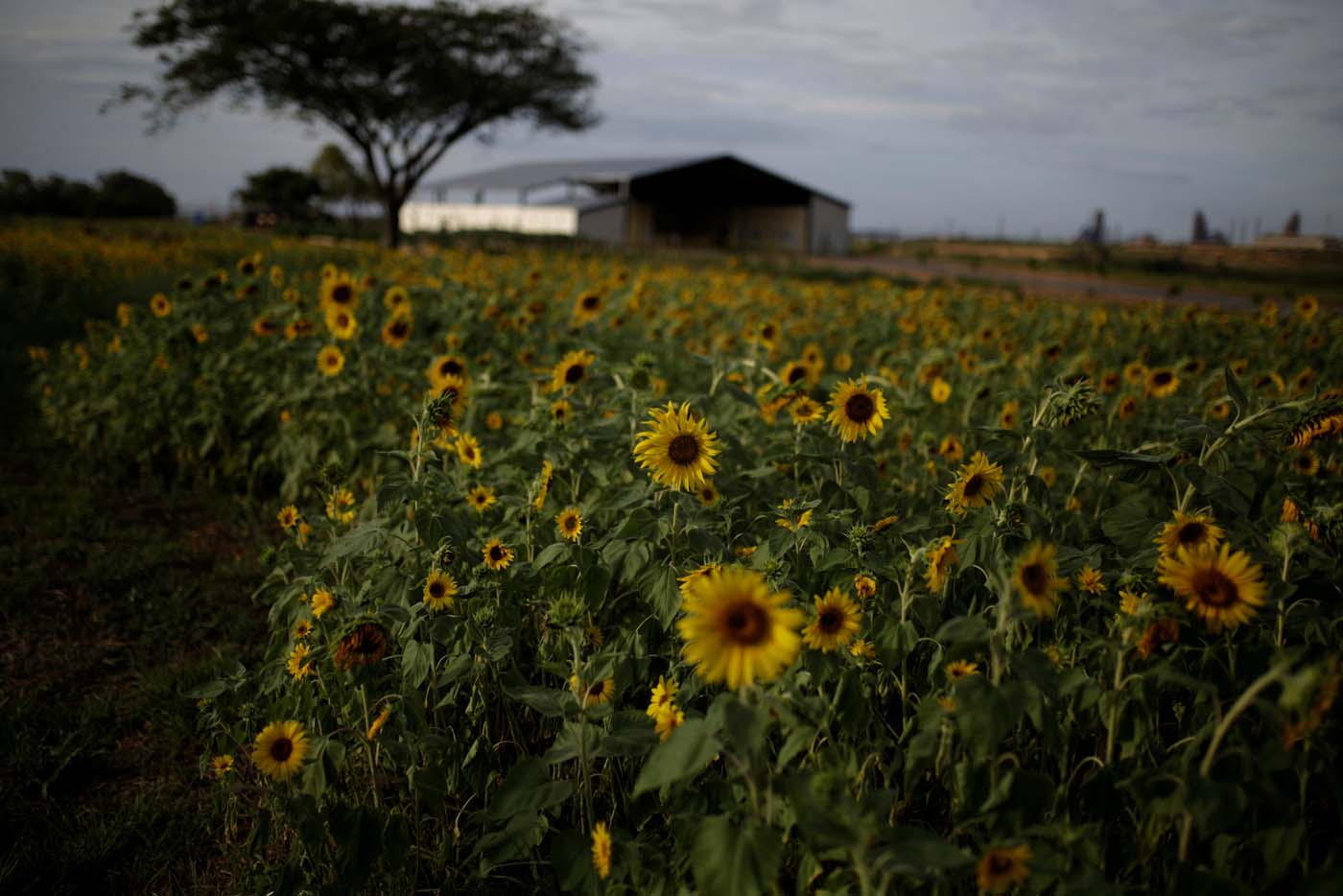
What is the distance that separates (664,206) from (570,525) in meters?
37.8

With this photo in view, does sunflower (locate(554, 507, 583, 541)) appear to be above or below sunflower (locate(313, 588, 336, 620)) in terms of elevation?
above

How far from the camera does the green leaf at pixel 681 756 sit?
115cm

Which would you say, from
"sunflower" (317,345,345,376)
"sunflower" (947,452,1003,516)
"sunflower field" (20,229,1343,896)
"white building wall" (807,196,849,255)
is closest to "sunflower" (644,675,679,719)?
"sunflower field" (20,229,1343,896)

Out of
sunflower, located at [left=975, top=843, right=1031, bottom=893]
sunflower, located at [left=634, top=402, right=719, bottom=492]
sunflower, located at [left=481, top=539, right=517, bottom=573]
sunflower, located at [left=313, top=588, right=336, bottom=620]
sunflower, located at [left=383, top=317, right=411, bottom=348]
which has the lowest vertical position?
sunflower, located at [left=975, top=843, right=1031, bottom=893]

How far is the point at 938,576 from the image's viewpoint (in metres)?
1.59

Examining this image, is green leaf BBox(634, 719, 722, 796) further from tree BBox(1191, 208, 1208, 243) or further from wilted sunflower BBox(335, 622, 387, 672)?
tree BBox(1191, 208, 1208, 243)

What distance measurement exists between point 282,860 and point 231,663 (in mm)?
1045

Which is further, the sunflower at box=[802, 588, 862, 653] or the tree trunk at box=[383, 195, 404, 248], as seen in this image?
the tree trunk at box=[383, 195, 404, 248]

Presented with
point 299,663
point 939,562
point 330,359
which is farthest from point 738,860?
point 330,359

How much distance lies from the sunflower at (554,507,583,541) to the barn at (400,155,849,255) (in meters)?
30.9

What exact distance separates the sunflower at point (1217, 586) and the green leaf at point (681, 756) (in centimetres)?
78

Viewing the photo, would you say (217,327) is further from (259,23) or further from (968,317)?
(259,23)

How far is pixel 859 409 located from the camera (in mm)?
2166

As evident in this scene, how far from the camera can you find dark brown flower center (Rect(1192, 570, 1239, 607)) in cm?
133
